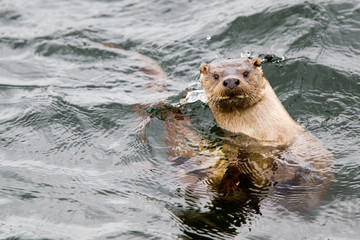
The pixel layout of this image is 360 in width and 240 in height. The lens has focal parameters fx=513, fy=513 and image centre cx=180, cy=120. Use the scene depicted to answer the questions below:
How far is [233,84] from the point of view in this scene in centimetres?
470

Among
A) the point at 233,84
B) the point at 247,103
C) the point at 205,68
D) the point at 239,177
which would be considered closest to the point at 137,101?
the point at 205,68

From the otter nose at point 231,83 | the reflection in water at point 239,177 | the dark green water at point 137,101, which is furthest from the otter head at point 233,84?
the dark green water at point 137,101

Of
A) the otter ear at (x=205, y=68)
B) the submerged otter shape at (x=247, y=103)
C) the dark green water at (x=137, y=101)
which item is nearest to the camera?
the dark green water at (x=137, y=101)

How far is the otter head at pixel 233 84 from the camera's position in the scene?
475 cm

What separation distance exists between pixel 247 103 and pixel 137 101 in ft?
5.83

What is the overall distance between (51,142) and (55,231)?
1606 millimetres

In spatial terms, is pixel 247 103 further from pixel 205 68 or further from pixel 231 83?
pixel 205 68

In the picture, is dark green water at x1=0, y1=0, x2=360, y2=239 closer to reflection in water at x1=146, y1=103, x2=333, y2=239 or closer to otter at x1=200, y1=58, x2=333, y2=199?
Answer: reflection in water at x1=146, y1=103, x2=333, y2=239

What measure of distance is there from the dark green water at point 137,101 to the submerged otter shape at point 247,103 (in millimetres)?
516

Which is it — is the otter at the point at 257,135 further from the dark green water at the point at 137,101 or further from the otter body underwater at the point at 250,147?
the dark green water at the point at 137,101

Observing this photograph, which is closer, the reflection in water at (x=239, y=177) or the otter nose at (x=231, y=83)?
the reflection in water at (x=239, y=177)

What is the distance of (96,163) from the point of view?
5.05m

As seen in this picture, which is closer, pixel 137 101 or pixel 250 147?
pixel 250 147

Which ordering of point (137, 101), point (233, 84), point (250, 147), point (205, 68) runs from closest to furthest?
point (233, 84) < point (250, 147) < point (205, 68) < point (137, 101)
